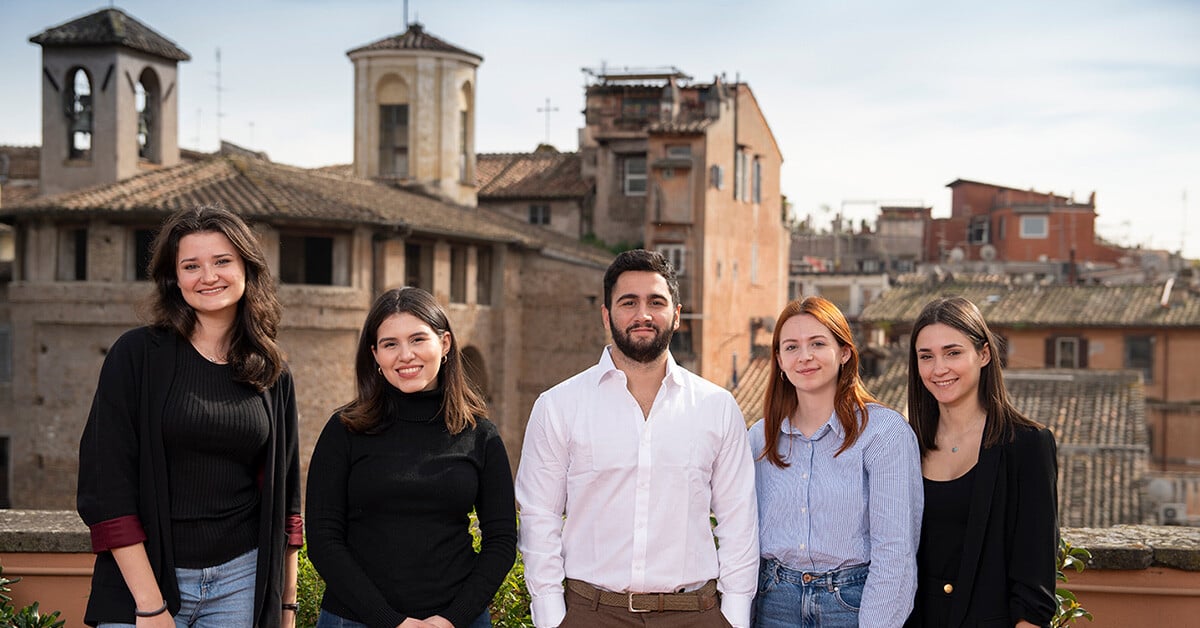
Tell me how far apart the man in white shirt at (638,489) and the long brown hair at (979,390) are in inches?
27.8

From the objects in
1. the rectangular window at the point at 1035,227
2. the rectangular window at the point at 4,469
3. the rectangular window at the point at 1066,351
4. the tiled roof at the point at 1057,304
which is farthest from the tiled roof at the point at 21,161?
the rectangular window at the point at 1035,227

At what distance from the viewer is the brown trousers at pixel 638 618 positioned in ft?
14.1

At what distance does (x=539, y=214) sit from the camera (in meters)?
38.6

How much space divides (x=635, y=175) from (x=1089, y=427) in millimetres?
16485

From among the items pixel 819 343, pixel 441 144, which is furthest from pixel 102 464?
pixel 441 144

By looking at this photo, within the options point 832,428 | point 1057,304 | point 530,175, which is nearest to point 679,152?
point 530,175

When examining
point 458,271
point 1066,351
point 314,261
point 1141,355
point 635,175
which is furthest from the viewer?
point 635,175

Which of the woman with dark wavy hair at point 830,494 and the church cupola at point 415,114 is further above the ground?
the church cupola at point 415,114

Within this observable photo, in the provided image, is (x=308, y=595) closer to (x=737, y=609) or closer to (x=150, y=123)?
(x=737, y=609)

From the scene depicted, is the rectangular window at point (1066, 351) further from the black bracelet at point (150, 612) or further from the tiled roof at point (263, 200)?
the black bracelet at point (150, 612)

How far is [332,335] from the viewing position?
26.9 m

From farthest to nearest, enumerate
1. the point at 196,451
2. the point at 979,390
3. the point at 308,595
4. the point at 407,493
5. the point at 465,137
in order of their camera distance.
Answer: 1. the point at 465,137
2. the point at 308,595
3. the point at 979,390
4. the point at 407,493
5. the point at 196,451

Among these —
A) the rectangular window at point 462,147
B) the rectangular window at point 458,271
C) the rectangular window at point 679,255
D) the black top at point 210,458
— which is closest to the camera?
the black top at point 210,458

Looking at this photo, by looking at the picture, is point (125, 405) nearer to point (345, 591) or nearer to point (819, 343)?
point (345, 591)
